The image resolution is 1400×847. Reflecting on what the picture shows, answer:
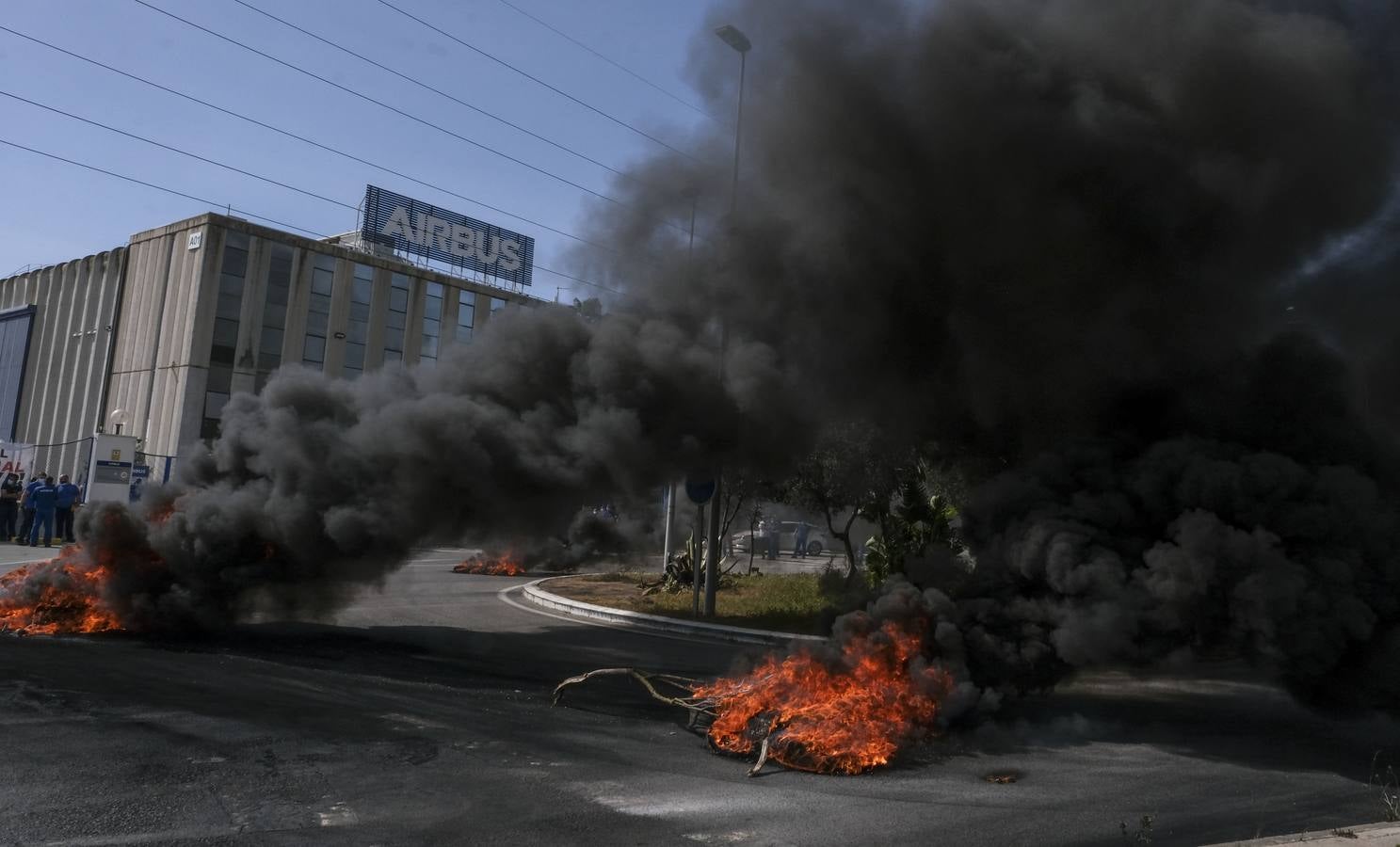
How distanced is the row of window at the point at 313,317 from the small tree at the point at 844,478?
18.5 metres

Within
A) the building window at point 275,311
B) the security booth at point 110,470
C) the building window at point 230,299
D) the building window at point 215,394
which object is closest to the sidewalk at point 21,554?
the security booth at point 110,470

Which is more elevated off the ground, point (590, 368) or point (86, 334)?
point (86, 334)

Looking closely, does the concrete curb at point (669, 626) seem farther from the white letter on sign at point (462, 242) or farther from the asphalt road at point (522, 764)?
the white letter on sign at point (462, 242)

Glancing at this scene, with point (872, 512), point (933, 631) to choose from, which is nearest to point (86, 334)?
point (872, 512)

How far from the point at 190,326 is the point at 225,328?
1303mm

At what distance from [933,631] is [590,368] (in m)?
5.55

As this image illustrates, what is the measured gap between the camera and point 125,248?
40.6m

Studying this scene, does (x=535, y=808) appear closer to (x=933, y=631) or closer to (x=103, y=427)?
(x=933, y=631)

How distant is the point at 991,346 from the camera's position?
38.2ft

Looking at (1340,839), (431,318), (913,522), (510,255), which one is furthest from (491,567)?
(510,255)

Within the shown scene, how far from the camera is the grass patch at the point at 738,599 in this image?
53.1 ft

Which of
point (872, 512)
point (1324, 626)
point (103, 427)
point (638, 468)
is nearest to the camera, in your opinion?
point (1324, 626)

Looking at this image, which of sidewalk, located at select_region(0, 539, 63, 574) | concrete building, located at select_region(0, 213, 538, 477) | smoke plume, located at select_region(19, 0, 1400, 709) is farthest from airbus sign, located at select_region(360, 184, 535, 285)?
smoke plume, located at select_region(19, 0, 1400, 709)

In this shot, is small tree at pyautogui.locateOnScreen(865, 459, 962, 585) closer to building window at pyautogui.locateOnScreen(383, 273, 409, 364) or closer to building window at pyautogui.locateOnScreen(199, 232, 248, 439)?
building window at pyautogui.locateOnScreen(199, 232, 248, 439)
